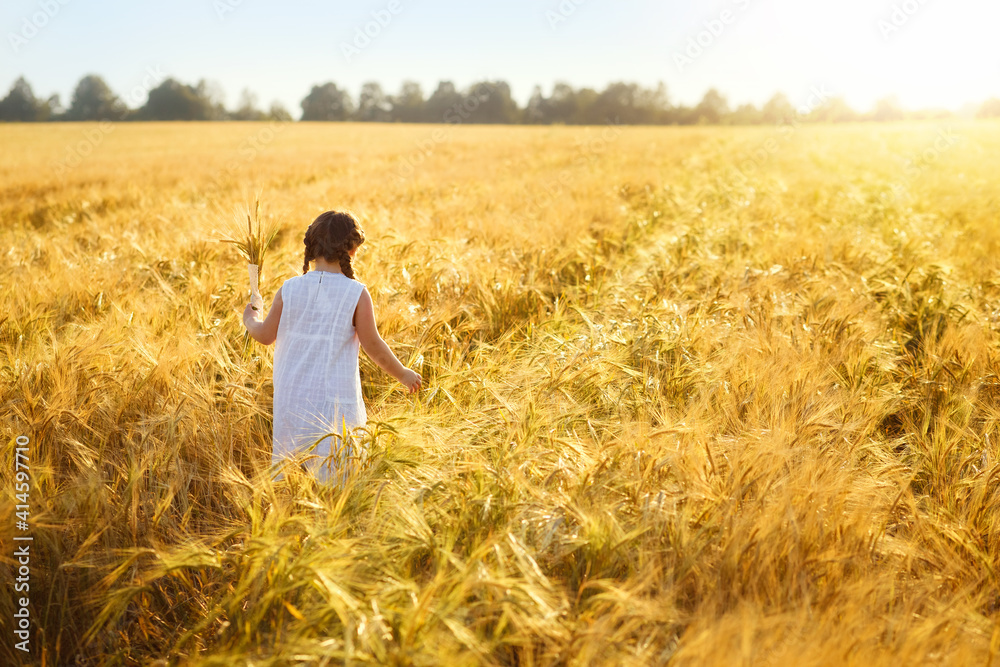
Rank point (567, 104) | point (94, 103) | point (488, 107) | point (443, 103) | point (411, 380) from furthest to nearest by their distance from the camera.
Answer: point (567, 104)
point (488, 107)
point (443, 103)
point (94, 103)
point (411, 380)

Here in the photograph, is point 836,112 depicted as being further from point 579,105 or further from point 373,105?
point 373,105

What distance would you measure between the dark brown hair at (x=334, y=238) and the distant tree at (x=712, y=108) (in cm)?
7034

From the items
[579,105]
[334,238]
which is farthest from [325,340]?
[579,105]

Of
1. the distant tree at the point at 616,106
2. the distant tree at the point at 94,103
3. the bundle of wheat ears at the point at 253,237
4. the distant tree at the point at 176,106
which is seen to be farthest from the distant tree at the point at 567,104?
the bundle of wheat ears at the point at 253,237

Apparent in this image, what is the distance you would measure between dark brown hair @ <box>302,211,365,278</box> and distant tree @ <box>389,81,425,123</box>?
65.5m

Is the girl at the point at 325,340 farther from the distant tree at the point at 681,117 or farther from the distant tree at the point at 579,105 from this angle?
the distant tree at the point at 681,117

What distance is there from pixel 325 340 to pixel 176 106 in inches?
2914

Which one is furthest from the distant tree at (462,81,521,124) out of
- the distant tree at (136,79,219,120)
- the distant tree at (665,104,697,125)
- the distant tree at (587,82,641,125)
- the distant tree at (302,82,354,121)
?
the distant tree at (136,79,219,120)

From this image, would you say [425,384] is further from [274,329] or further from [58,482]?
[58,482]

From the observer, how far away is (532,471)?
1614 mm

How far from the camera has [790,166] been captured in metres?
12.6

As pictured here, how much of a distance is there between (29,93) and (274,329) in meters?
73.3

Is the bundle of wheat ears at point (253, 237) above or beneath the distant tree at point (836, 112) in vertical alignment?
beneath

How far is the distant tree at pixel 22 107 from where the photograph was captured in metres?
52.7
